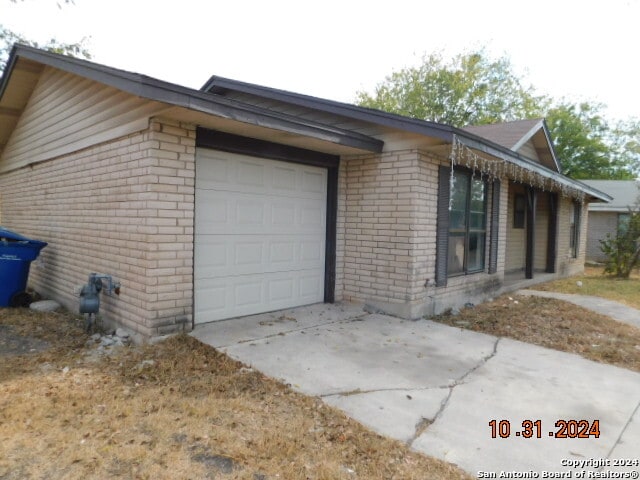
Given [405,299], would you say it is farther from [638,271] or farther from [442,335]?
[638,271]

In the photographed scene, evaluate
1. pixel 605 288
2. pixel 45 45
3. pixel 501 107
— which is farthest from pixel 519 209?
pixel 501 107

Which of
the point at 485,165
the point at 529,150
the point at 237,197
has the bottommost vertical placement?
the point at 237,197

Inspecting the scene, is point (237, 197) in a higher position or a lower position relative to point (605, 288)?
higher

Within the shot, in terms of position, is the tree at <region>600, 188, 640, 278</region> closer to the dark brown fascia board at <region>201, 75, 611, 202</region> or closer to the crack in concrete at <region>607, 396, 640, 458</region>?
the dark brown fascia board at <region>201, 75, 611, 202</region>

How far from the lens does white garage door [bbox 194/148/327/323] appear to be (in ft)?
17.3

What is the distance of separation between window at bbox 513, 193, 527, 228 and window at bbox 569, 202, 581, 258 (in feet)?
6.25

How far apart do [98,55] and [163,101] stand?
18865 millimetres

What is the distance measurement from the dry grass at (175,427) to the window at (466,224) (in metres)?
4.54

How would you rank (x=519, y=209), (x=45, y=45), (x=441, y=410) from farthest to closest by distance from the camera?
(x=45, y=45) → (x=519, y=209) → (x=441, y=410)

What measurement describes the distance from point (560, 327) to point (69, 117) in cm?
798

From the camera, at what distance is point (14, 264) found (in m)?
6.32

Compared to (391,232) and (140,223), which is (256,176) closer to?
(140,223)

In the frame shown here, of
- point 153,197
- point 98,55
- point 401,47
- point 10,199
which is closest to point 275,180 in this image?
point 153,197

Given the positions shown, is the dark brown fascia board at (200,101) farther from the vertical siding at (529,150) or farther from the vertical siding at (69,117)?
the vertical siding at (529,150)
